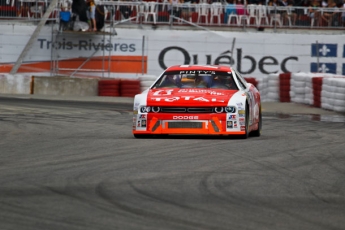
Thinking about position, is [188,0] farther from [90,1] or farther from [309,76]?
[309,76]

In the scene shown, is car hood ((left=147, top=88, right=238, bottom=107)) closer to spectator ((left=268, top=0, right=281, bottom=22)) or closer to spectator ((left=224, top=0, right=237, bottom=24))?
spectator ((left=224, top=0, right=237, bottom=24))

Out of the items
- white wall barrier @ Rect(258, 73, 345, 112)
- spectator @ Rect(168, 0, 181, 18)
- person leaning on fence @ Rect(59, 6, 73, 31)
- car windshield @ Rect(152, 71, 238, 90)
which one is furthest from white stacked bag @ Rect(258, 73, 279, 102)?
car windshield @ Rect(152, 71, 238, 90)

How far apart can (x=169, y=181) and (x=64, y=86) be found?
21981mm

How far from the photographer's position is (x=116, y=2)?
106 feet

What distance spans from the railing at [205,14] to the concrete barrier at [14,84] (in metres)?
3.69

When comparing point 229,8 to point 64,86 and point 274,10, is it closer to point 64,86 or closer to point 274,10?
point 274,10

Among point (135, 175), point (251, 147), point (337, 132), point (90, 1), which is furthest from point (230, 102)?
point (90, 1)

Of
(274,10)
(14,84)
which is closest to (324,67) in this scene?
(274,10)

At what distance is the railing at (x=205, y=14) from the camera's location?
32.2 metres

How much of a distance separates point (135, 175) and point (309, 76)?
16837mm

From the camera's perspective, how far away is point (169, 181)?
8148mm

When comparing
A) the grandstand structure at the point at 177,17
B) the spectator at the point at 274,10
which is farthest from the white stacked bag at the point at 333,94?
the grandstand structure at the point at 177,17

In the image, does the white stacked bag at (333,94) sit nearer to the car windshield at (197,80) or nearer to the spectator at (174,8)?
the car windshield at (197,80)

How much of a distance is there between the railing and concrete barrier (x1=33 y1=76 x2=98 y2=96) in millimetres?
3558
